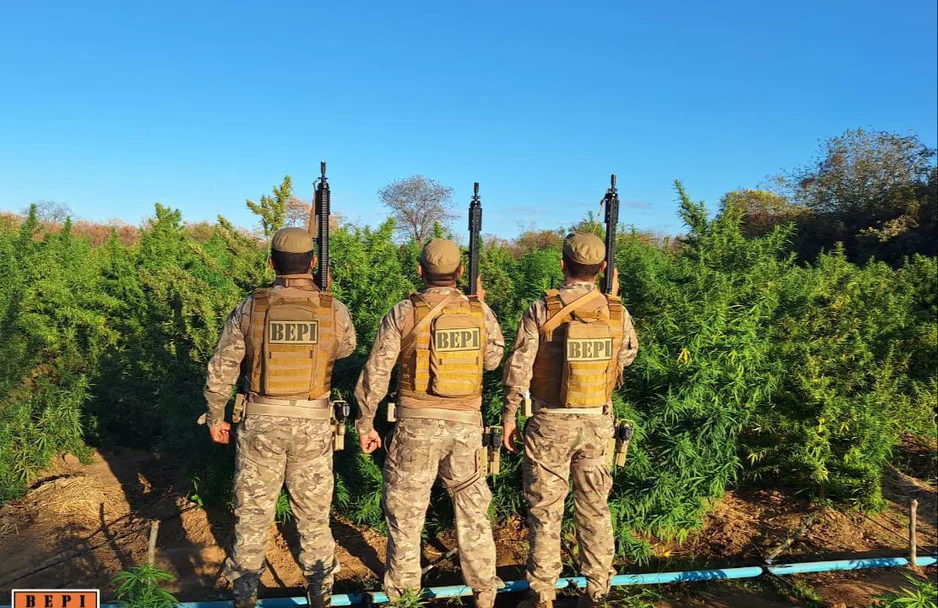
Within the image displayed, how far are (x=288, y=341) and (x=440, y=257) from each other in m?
0.94

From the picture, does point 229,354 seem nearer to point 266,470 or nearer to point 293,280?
point 293,280

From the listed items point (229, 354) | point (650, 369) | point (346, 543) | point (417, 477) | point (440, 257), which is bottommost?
point (346, 543)

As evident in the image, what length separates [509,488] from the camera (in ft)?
13.3

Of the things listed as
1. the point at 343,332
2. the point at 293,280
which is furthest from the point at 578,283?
the point at 293,280

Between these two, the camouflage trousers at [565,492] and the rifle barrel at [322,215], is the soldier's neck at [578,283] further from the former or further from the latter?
the rifle barrel at [322,215]

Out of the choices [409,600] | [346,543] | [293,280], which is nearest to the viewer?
[409,600]

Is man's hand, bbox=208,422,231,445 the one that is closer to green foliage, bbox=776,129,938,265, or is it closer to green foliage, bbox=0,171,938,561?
green foliage, bbox=0,171,938,561

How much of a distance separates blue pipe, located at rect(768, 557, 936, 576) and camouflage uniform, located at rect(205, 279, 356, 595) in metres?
2.82

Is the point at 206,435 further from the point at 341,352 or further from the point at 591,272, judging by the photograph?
the point at 591,272

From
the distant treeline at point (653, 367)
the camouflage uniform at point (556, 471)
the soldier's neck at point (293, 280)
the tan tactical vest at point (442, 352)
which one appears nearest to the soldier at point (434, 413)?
the tan tactical vest at point (442, 352)

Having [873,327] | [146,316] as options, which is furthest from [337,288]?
[873,327]

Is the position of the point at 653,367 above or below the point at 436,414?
above

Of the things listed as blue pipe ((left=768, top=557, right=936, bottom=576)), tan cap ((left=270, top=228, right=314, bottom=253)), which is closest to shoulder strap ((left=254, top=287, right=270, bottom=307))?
tan cap ((left=270, top=228, right=314, bottom=253))

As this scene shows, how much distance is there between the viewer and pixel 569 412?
3.32m
